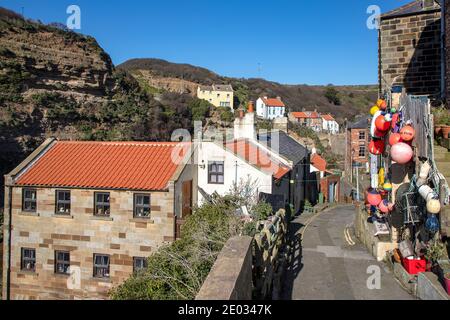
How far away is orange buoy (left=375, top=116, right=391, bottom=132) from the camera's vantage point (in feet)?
39.8

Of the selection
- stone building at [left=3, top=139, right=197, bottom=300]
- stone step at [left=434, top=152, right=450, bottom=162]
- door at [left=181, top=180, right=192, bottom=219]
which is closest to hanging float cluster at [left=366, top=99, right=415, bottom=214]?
stone step at [left=434, top=152, right=450, bottom=162]

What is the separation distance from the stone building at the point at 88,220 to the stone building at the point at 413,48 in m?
9.43

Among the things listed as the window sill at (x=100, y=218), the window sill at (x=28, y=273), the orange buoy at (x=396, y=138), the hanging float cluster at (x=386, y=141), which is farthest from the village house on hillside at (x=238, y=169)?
the orange buoy at (x=396, y=138)

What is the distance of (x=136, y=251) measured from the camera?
15.3 metres

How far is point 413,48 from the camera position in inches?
633

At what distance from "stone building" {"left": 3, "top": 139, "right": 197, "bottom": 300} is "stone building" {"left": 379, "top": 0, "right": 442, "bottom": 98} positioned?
30.9 feet

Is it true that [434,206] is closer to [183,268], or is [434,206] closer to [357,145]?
[183,268]

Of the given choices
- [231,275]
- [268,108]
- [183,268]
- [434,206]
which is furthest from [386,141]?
[268,108]

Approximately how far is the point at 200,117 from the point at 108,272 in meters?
42.7

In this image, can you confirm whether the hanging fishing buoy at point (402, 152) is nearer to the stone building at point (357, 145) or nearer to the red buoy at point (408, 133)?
the red buoy at point (408, 133)

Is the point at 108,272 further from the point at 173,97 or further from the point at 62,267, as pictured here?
the point at 173,97

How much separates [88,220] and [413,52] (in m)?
14.9

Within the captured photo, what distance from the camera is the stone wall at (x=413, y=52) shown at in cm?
1577
